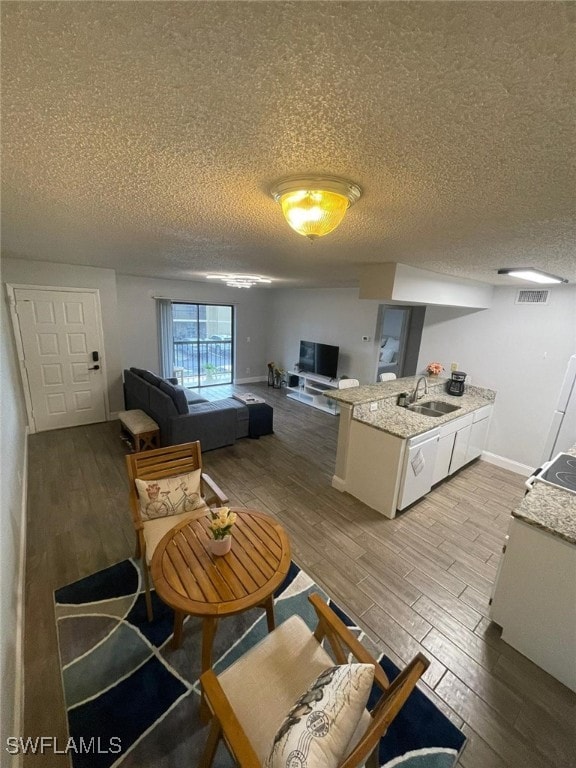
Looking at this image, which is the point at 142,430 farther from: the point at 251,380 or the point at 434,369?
the point at 251,380

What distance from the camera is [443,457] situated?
3.29m

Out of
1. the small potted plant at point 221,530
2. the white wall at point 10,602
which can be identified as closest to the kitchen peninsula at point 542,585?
the small potted plant at point 221,530

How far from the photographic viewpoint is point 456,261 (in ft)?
7.99

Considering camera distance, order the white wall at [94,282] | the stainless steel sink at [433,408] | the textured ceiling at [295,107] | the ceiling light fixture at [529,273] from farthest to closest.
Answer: the white wall at [94,282]
the stainless steel sink at [433,408]
the ceiling light fixture at [529,273]
the textured ceiling at [295,107]

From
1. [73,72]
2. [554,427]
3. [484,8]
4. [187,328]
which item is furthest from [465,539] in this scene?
[187,328]

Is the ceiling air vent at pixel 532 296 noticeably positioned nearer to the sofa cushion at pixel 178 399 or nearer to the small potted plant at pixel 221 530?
the small potted plant at pixel 221 530

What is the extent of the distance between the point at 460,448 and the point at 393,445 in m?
1.33

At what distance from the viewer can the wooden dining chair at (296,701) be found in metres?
0.86

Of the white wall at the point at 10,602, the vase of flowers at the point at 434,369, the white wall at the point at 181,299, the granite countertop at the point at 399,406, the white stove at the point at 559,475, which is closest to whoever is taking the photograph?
the white wall at the point at 10,602

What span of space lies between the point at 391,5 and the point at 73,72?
0.64 meters

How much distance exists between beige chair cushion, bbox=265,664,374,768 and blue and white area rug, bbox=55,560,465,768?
77 cm

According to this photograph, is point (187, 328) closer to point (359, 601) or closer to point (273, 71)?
point (359, 601)

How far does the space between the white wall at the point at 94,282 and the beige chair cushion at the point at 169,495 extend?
332 cm

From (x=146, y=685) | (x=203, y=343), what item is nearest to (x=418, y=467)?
(x=146, y=685)
